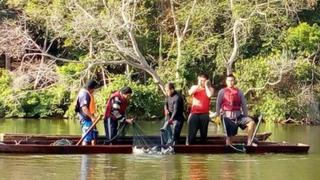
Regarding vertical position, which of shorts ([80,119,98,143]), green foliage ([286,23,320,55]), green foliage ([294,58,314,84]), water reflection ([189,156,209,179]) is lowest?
water reflection ([189,156,209,179])

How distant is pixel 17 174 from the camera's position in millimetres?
12828

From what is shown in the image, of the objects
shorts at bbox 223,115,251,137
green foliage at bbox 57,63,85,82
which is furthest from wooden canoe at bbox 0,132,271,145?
green foliage at bbox 57,63,85,82

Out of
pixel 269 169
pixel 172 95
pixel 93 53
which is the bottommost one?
pixel 269 169

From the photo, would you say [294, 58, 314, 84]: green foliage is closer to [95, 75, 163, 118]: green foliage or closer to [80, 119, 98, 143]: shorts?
[95, 75, 163, 118]: green foliage

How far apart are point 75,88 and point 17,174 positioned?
68.9ft

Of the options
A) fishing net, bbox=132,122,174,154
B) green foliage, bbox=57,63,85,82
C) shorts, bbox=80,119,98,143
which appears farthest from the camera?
green foliage, bbox=57,63,85,82

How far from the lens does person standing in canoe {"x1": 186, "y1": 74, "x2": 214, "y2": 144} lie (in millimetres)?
16672

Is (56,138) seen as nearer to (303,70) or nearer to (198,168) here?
(198,168)

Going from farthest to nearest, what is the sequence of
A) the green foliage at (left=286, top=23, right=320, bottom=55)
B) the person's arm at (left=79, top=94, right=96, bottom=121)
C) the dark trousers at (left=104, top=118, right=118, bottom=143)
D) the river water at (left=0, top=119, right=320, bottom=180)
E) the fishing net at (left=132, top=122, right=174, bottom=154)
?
the green foliage at (left=286, top=23, right=320, bottom=55)
the dark trousers at (left=104, top=118, right=118, bottom=143)
the fishing net at (left=132, top=122, right=174, bottom=154)
the person's arm at (left=79, top=94, right=96, bottom=121)
the river water at (left=0, top=119, right=320, bottom=180)

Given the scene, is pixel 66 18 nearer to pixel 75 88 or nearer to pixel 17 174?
pixel 75 88

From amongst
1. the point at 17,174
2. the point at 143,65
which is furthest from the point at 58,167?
the point at 143,65

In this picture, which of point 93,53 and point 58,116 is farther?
point 58,116

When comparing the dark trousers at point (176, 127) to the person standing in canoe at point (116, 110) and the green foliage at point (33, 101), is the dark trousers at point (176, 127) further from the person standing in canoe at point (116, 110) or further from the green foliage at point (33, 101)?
the green foliage at point (33, 101)

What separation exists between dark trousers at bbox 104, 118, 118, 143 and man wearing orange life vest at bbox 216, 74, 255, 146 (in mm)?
2210
